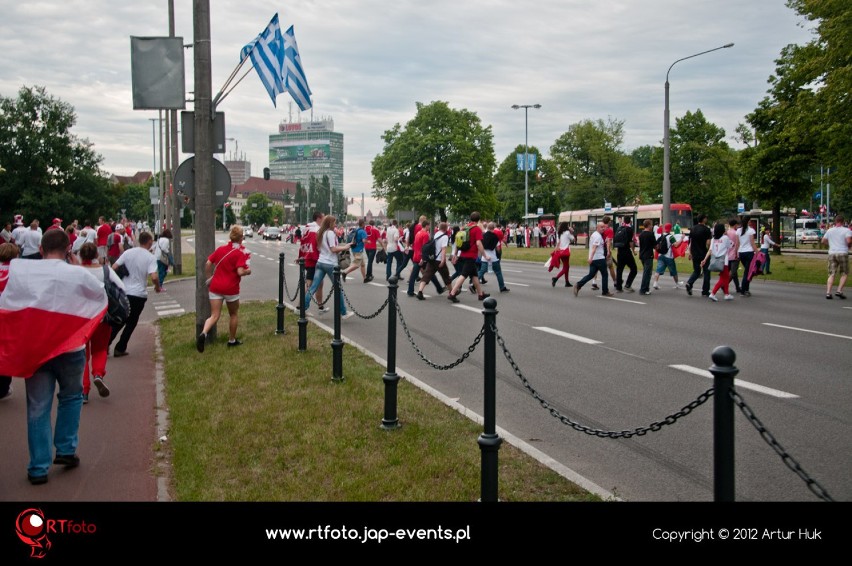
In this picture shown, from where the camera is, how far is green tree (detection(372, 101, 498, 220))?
75188 millimetres

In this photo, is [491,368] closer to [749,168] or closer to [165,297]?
[165,297]

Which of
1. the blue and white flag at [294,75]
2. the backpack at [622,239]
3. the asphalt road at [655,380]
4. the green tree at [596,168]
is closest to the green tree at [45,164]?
the green tree at [596,168]

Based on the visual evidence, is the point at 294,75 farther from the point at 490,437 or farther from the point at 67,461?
the point at 490,437

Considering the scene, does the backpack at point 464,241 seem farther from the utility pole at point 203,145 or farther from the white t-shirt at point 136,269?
the white t-shirt at point 136,269

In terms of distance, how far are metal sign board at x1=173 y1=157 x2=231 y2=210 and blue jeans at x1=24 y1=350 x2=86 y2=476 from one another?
544cm

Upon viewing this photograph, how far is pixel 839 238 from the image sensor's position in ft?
55.2

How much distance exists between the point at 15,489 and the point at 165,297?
49.5 feet

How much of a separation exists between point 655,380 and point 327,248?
7288 millimetres

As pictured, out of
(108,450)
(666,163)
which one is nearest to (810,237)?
(666,163)

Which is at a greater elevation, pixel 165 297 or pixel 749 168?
pixel 749 168

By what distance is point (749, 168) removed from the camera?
135ft
